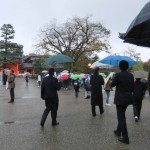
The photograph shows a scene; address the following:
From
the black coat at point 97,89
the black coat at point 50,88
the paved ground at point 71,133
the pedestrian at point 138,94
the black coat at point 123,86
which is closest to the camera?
the paved ground at point 71,133

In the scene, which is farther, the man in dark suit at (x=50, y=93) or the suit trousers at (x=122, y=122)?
the man in dark suit at (x=50, y=93)

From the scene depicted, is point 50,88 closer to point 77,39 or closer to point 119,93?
point 119,93

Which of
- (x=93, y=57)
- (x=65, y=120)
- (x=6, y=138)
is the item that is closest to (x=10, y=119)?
(x=65, y=120)

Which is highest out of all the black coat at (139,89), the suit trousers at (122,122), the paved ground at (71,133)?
the black coat at (139,89)

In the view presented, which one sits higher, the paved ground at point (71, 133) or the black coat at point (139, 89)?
the black coat at point (139, 89)

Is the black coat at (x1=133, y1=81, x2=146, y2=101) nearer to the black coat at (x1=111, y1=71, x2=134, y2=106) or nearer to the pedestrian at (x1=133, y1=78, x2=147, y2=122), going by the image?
the pedestrian at (x1=133, y1=78, x2=147, y2=122)

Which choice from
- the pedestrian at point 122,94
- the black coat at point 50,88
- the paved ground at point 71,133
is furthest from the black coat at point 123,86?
the black coat at point 50,88

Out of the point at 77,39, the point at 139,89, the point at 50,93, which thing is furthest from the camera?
the point at 77,39

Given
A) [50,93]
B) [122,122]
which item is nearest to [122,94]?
[122,122]

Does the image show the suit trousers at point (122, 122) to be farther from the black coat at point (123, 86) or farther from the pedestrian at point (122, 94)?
the black coat at point (123, 86)

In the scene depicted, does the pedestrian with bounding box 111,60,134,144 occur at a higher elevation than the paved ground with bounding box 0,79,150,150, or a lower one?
higher

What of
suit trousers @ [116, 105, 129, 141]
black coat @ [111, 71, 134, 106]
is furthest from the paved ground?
black coat @ [111, 71, 134, 106]

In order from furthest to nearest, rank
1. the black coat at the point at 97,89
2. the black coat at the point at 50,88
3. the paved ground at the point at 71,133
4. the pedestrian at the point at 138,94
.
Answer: the black coat at the point at 97,89
the pedestrian at the point at 138,94
the black coat at the point at 50,88
the paved ground at the point at 71,133

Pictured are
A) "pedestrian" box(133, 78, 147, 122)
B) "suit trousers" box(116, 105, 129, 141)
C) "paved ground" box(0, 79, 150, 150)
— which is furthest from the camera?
"pedestrian" box(133, 78, 147, 122)
